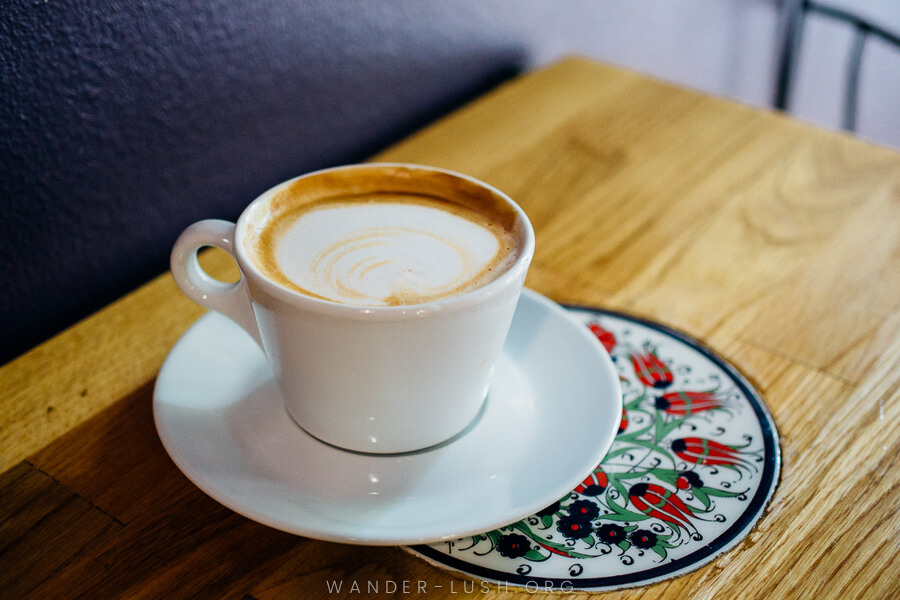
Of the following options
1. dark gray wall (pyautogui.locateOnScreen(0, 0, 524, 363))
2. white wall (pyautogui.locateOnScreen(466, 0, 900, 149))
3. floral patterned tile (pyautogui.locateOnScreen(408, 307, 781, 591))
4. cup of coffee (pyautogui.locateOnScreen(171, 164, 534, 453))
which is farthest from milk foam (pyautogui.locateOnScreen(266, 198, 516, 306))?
white wall (pyautogui.locateOnScreen(466, 0, 900, 149))

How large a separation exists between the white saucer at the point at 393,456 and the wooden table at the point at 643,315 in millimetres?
37

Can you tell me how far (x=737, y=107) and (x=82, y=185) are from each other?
759 mm

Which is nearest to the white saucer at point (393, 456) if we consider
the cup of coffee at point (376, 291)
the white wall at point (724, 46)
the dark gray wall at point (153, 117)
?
the cup of coffee at point (376, 291)

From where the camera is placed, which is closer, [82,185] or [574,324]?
[574,324]

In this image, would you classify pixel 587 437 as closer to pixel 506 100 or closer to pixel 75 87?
pixel 75 87

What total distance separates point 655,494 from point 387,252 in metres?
0.23

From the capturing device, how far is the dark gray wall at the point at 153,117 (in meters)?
0.64

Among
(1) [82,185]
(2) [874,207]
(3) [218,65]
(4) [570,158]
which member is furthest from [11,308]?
(2) [874,207]

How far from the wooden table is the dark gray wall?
0.31 ft

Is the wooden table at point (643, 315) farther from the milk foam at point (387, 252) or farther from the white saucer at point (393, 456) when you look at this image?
the milk foam at point (387, 252)

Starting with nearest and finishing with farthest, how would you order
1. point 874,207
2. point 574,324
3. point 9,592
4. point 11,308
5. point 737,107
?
1. point 9,592
2. point 574,324
3. point 11,308
4. point 874,207
5. point 737,107

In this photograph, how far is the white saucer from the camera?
16.8 inches

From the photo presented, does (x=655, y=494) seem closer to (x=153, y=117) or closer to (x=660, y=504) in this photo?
(x=660, y=504)

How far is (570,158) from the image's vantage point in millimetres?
874
